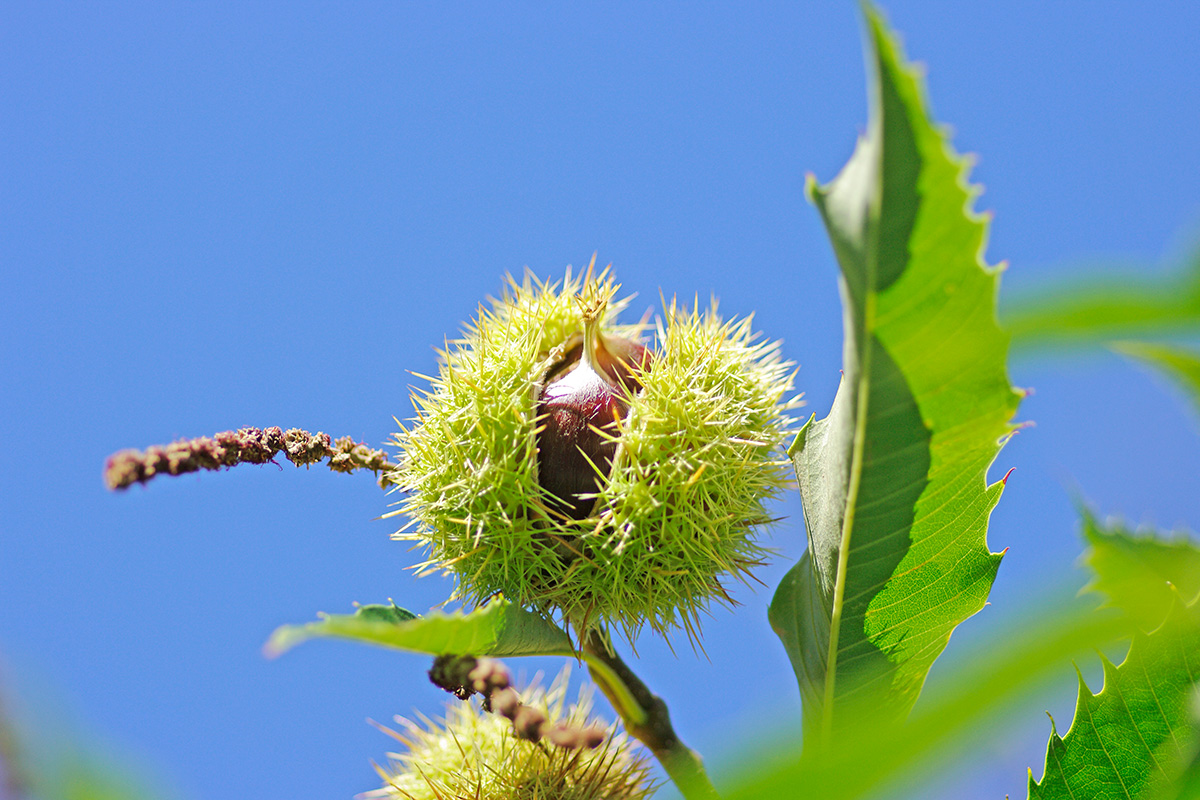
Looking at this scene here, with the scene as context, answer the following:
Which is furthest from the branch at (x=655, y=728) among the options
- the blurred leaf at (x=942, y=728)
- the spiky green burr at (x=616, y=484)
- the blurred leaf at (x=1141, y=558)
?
the blurred leaf at (x=942, y=728)

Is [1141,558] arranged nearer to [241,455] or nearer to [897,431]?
[897,431]

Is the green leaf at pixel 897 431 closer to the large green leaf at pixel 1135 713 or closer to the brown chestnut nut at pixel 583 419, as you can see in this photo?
the large green leaf at pixel 1135 713

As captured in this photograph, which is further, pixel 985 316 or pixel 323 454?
pixel 323 454

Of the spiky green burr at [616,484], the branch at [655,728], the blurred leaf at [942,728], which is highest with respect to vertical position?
the spiky green burr at [616,484]

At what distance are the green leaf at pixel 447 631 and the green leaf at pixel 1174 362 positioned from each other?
1.99ft

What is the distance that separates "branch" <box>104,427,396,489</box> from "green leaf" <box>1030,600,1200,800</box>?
988 mm

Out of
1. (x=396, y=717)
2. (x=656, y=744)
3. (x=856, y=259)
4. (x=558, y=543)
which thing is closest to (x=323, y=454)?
(x=558, y=543)

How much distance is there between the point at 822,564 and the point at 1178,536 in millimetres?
419

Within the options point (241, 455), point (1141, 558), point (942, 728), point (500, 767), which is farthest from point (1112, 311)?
point (500, 767)

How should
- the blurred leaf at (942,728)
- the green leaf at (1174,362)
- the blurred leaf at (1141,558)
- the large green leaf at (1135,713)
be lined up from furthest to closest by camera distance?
1. the large green leaf at (1135,713)
2. the blurred leaf at (1141,558)
3. the green leaf at (1174,362)
4. the blurred leaf at (942,728)

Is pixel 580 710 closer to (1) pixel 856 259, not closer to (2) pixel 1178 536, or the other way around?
(2) pixel 1178 536

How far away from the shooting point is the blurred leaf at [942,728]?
9.5 inches

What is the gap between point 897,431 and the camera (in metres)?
0.93

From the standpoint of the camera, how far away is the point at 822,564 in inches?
46.8
